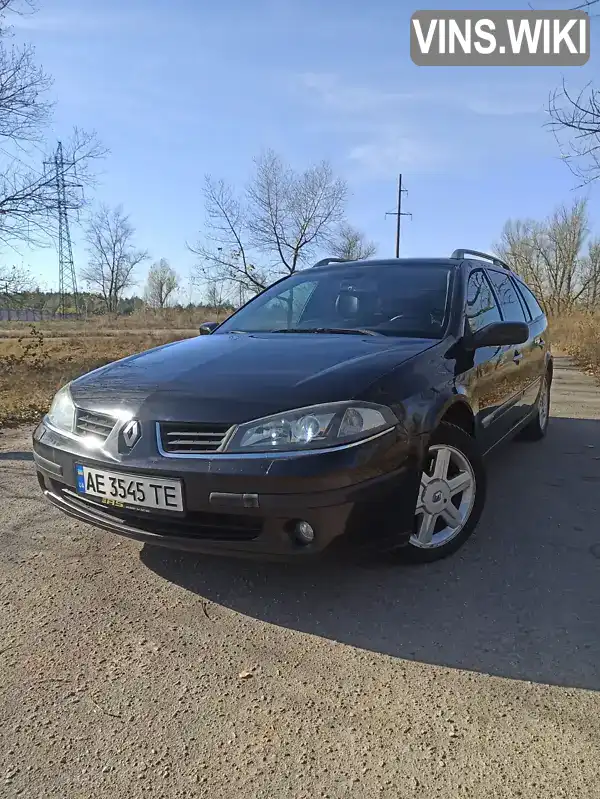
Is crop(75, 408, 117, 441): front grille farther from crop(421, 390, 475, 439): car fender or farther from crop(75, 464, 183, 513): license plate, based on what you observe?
crop(421, 390, 475, 439): car fender

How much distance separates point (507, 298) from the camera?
4.58 m

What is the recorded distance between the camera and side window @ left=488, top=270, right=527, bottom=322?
4.36 meters

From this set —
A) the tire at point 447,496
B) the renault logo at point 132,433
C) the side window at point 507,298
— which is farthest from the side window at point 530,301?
the renault logo at point 132,433

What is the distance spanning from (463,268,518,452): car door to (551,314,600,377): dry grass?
942 centimetres

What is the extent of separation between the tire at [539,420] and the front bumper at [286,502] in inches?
Result: 134

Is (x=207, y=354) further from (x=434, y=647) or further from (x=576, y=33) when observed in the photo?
(x=576, y=33)

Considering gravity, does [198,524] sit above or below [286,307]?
below

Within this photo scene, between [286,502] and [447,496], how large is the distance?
1.00 meters

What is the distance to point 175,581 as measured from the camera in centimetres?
264

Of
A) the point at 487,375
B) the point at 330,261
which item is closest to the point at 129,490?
the point at 487,375

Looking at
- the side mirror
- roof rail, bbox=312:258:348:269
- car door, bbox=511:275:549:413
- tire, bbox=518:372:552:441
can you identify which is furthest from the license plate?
tire, bbox=518:372:552:441

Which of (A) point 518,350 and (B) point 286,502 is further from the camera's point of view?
(A) point 518,350

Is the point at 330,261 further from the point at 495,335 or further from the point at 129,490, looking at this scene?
the point at 129,490

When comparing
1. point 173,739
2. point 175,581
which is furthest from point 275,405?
point 173,739
